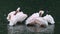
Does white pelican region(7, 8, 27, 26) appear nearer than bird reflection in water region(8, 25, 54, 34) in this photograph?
No

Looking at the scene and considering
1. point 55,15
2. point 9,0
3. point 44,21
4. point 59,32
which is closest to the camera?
point 59,32

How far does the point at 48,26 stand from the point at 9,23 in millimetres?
1161

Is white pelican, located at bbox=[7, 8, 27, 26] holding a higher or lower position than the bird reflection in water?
higher

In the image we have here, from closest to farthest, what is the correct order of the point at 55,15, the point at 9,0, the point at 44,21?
1. the point at 44,21
2. the point at 55,15
3. the point at 9,0

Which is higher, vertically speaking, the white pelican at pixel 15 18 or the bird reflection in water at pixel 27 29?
the white pelican at pixel 15 18

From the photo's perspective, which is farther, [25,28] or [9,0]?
[9,0]

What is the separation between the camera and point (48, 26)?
11.6m

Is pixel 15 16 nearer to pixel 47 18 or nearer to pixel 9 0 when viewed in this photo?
pixel 47 18

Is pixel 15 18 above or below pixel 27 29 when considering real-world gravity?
above

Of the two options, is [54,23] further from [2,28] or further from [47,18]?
[2,28]

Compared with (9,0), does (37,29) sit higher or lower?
lower

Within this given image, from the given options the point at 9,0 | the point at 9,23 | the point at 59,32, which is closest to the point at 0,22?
the point at 9,23

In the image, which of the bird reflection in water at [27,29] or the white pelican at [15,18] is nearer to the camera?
the bird reflection in water at [27,29]

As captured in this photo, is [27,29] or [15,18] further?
[15,18]
